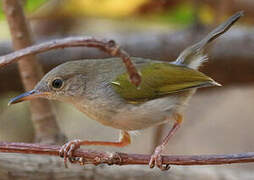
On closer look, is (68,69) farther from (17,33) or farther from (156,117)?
(17,33)

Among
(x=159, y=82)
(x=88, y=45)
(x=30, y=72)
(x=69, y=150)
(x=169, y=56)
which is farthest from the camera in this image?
(x=169, y=56)

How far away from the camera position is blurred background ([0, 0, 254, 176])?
18.2 ft

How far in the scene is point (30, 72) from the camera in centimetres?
402

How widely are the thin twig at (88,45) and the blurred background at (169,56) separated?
2444 mm

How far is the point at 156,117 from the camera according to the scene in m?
3.15

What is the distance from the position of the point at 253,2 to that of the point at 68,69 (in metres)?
4.29

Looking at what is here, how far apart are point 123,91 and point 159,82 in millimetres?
293

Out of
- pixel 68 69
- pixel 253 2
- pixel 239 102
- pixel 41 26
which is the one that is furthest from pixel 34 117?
pixel 239 102

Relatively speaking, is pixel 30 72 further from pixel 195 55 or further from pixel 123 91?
pixel 195 55

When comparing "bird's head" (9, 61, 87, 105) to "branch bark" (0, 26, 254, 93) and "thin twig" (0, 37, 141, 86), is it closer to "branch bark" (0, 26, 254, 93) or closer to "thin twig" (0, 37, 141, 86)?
A: "thin twig" (0, 37, 141, 86)

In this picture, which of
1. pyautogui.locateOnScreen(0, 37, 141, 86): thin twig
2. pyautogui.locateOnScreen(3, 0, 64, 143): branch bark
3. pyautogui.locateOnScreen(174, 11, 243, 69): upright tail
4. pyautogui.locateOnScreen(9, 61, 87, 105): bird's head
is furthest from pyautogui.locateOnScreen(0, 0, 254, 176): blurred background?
pyautogui.locateOnScreen(0, 37, 141, 86): thin twig

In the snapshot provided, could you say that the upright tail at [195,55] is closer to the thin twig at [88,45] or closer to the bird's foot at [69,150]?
the bird's foot at [69,150]

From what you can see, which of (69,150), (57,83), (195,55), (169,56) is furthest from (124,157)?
(169,56)

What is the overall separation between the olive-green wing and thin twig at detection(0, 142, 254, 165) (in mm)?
590
